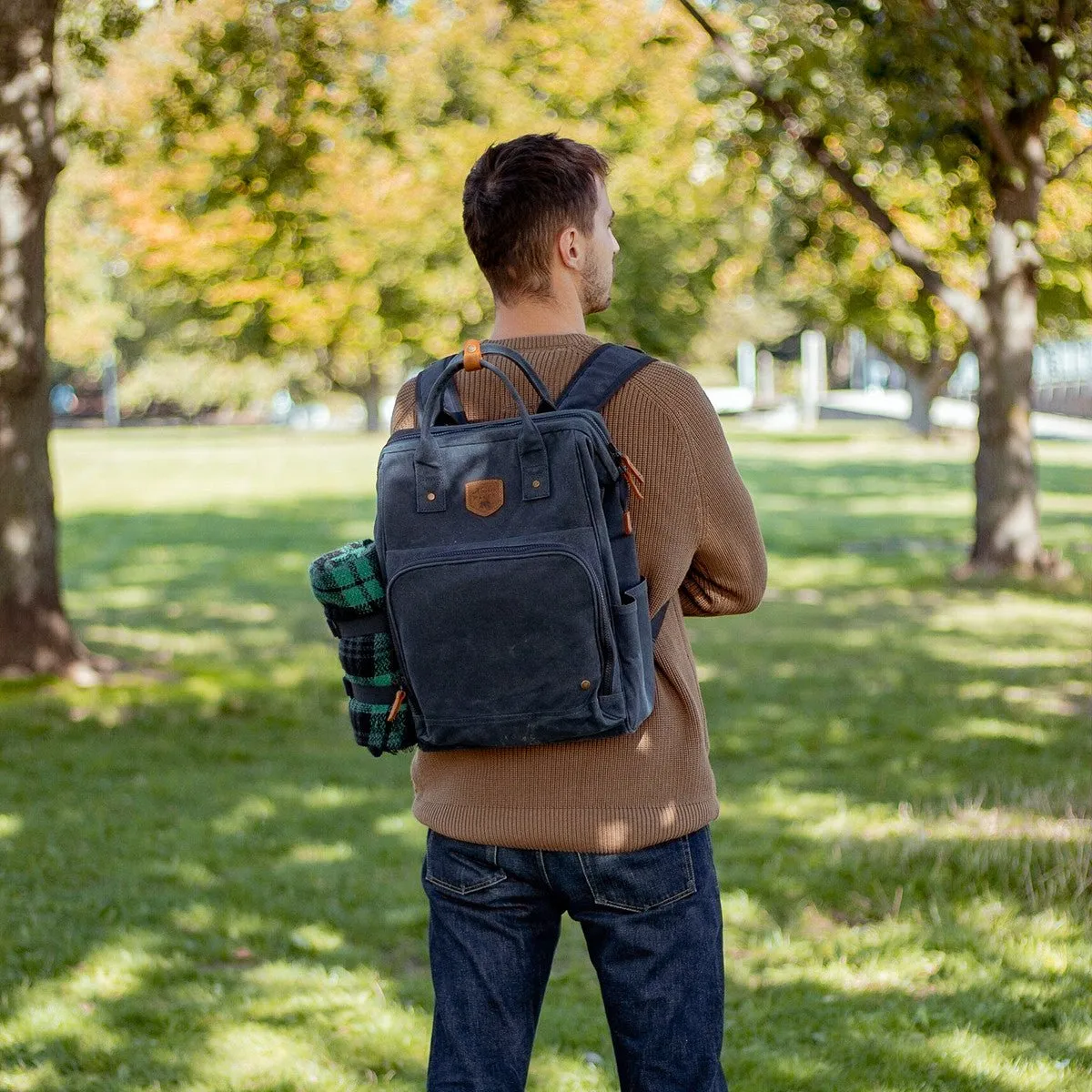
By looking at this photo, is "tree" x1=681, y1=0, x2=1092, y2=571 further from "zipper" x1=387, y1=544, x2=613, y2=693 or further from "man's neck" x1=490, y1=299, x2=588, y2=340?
"zipper" x1=387, y1=544, x2=613, y2=693

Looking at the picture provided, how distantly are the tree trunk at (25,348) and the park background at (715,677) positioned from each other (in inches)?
1.0

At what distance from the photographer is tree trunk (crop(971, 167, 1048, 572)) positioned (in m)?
12.4

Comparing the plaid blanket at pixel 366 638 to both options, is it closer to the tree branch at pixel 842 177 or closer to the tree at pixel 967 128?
Answer: the tree at pixel 967 128

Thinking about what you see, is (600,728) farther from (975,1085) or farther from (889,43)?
(889,43)

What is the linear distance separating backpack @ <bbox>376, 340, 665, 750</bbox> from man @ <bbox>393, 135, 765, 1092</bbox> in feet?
0.22

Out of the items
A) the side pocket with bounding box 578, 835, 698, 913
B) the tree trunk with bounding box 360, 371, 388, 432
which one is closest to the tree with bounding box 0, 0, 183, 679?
the side pocket with bounding box 578, 835, 698, 913

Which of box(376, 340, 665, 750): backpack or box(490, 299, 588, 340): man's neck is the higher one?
box(490, 299, 588, 340): man's neck

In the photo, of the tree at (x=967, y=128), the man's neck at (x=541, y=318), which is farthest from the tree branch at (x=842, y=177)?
the man's neck at (x=541, y=318)

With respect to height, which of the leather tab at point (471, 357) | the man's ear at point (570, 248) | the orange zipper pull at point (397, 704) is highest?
the man's ear at point (570, 248)

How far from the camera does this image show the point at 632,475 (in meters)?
2.17

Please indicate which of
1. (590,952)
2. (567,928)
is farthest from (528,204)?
(567,928)

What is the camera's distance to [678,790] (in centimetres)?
223

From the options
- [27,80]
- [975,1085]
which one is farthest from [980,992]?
[27,80]

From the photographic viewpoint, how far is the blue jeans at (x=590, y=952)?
87.1 inches
